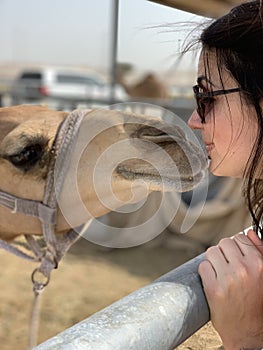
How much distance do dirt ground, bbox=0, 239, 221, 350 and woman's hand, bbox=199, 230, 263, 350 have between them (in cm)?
166

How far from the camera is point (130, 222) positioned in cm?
318

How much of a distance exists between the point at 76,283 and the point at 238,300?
2.37m

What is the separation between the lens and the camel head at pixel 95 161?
117 cm

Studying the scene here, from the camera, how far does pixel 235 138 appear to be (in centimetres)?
75

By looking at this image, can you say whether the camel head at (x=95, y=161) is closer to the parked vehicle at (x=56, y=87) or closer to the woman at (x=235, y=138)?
the woman at (x=235, y=138)

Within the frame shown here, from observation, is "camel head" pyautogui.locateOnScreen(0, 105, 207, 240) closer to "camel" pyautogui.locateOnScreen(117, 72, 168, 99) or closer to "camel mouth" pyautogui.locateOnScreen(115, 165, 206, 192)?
"camel mouth" pyautogui.locateOnScreen(115, 165, 206, 192)

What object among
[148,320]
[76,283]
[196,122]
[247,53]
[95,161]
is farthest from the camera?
[76,283]

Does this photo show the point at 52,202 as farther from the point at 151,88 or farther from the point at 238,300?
the point at 151,88

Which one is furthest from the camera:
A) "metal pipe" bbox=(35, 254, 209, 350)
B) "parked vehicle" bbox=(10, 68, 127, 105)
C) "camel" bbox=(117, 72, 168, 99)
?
"parked vehicle" bbox=(10, 68, 127, 105)

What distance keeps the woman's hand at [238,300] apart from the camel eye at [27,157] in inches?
32.9

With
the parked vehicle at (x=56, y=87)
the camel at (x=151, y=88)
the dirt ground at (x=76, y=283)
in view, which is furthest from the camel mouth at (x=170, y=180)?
the parked vehicle at (x=56, y=87)

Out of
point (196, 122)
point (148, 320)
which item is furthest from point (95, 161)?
point (148, 320)

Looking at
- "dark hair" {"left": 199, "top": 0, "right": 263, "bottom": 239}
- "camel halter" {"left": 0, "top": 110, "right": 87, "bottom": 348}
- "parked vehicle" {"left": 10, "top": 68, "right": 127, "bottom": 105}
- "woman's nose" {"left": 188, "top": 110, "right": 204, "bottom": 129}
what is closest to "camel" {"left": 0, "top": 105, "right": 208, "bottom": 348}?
"camel halter" {"left": 0, "top": 110, "right": 87, "bottom": 348}

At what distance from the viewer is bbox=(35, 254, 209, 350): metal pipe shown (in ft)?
1.56
